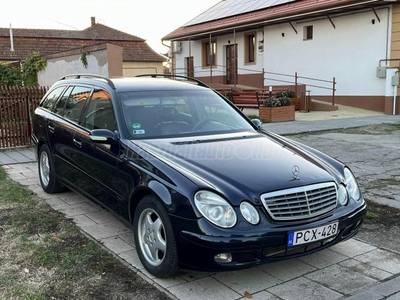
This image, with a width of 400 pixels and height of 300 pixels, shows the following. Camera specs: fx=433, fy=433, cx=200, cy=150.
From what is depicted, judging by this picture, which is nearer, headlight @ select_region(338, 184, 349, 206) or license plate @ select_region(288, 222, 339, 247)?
license plate @ select_region(288, 222, 339, 247)

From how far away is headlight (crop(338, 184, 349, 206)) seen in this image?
11.5 ft

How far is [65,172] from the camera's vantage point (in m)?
5.21

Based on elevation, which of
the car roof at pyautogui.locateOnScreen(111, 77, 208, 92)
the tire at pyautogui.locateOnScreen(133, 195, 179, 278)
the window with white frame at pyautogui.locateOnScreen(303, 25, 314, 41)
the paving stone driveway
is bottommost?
the paving stone driveway

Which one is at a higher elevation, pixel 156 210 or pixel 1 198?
pixel 156 210

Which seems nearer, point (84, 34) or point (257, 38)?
point (257, 38)

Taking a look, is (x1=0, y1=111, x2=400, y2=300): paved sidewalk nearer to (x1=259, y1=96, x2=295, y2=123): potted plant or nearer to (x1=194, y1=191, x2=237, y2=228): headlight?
(x1=194, y1=191, x2=237, y2=228): headlight

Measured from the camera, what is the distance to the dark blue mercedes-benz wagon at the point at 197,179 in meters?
3.08

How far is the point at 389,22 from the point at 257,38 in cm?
738

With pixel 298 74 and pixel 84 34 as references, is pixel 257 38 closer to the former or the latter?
pixel 298 74

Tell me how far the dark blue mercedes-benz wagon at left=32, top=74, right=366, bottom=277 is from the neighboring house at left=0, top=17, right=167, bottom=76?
26459mm

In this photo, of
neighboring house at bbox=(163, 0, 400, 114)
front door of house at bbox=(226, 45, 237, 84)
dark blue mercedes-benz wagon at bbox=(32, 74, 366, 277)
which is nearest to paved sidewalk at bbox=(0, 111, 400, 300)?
dark blue mercedes-benz wagon at bbox=(32, 74, 366, 277)

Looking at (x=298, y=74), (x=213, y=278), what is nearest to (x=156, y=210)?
(x=213, y=278)

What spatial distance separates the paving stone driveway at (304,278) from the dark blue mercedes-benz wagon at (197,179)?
0.24 metres

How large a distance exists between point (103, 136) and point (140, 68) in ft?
98.6
